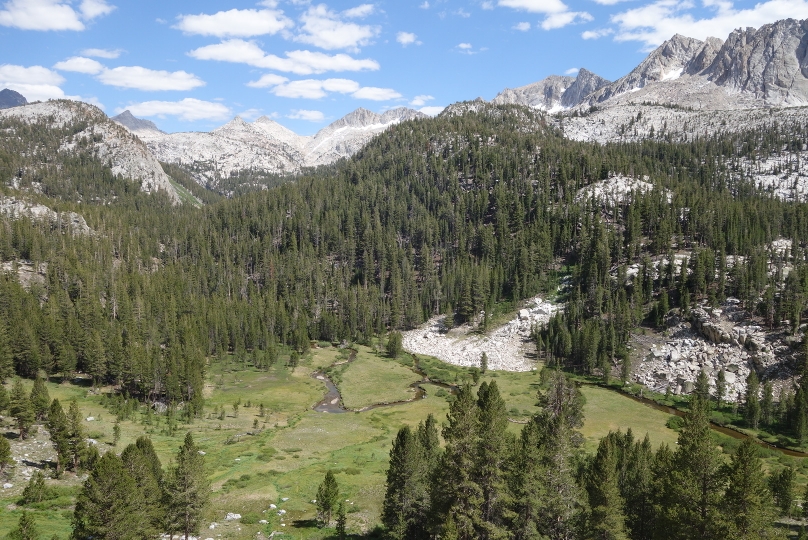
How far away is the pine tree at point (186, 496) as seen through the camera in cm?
3625

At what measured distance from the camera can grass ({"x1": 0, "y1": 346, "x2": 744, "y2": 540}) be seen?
46469 mm

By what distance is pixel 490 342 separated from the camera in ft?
463

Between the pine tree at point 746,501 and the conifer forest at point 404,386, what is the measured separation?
0.14 metres

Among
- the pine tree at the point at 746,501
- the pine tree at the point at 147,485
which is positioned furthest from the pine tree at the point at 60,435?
the pine tree at the point at 746,501

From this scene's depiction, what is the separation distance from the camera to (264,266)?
19350cm

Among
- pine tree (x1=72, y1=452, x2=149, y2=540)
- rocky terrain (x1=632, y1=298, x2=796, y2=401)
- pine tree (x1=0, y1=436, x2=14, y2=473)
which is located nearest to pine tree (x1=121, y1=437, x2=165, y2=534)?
pine tree (x1=72, y1=452, x2=149, y2=540)

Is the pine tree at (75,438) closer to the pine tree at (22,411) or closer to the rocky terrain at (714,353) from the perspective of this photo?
the pine tree at (22,411)

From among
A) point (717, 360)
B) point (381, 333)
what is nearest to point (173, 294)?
point (381, 333)

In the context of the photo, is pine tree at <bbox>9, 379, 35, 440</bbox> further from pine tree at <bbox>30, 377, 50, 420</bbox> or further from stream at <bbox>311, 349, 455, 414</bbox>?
stream at <bbox>311, 349, 455, 414</bbox>

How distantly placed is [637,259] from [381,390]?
349 ft

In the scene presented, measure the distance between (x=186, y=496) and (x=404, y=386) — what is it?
7698cm

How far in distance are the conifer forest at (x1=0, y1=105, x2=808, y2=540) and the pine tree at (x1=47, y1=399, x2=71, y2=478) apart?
255 mm

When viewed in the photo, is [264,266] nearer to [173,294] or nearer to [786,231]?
[173,294]

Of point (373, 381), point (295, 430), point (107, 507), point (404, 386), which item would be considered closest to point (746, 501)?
point (107, 507)
